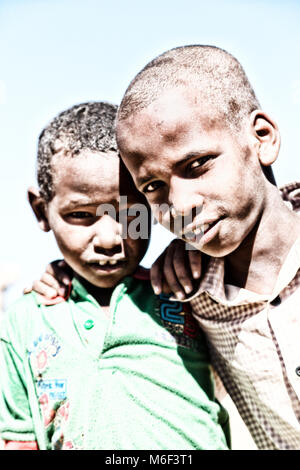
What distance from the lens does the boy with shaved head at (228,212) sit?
5.57 ft

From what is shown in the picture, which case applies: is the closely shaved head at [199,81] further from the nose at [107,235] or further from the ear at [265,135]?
the nose at [107,235]

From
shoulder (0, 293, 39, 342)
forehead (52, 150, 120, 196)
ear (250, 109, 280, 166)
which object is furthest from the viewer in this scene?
shoulder (0, 293, 39, 342)

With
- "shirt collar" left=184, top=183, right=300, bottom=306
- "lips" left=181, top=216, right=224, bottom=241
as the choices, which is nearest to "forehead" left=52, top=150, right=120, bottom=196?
"lips" left=181, top=216, right=224, bottom=241

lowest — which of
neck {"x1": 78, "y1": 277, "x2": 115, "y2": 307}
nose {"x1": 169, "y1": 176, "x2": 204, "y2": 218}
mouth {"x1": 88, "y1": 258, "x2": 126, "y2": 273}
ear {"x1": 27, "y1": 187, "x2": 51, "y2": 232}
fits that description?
neck {"x1": 78, "y1": 277, "x2": 115, "y2": 307}

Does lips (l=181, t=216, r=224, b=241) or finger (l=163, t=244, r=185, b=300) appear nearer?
lips (l=181, t=216, r=224, b=241)

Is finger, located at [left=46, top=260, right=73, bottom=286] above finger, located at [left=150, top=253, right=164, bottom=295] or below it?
below

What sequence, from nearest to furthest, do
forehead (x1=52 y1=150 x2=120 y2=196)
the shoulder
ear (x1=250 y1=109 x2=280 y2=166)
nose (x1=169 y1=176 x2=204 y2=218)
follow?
1. nose (x1=169 y1=176 x2=204 y2=218)
2. ear (x1=250 y1=109 x2=280 y2=166)
3. forehead (x1=52 y1=150 x2=120 y2=196)
4. the shoulder

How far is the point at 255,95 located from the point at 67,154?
77 cm

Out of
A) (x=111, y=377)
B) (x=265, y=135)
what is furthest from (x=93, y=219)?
(x=265, y=135)

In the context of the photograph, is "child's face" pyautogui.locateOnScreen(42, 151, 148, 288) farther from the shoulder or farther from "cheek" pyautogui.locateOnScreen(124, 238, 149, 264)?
the shoulder

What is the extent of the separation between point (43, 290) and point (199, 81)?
1064mm

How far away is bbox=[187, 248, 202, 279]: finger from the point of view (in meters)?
1.91

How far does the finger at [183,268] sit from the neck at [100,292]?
1.13 feet

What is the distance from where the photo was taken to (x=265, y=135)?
1.86 metres
